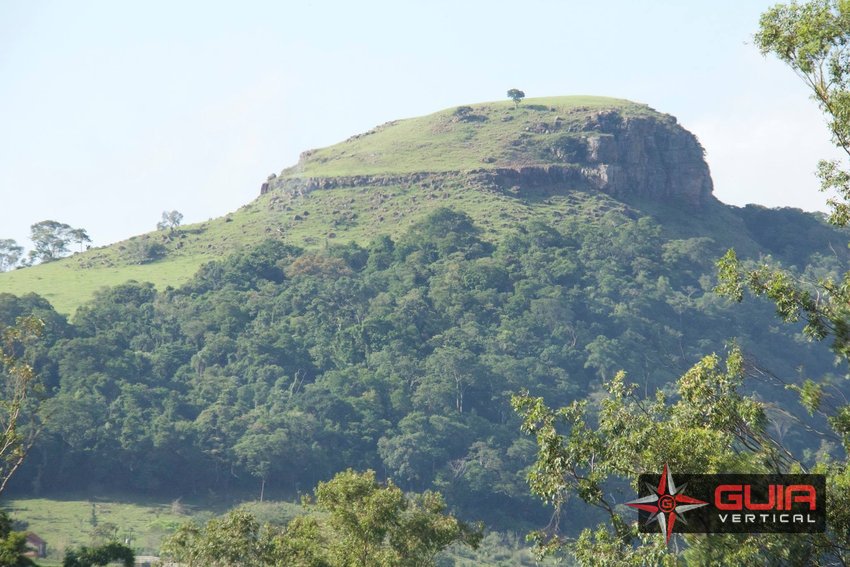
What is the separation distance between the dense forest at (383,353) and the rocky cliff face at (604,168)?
398 inches

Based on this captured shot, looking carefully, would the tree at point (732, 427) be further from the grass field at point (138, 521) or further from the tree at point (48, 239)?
the tree at point (48, 239)

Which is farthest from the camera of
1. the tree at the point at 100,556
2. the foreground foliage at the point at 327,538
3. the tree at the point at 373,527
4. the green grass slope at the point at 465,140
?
the green grass slope at the point at 465,140

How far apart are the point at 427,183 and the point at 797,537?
5153 inches

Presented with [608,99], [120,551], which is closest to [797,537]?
[120,551]

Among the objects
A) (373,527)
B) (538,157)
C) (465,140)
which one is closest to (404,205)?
(465,140)

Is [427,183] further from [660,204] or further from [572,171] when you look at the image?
[660,204]

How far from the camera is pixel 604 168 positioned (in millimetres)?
149750

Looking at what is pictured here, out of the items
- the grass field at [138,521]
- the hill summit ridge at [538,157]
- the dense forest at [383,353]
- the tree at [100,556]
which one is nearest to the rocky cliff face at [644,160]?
the hill summit ridge at [538,157]

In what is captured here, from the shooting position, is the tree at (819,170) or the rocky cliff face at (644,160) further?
the rocky cliff face at (644,160)

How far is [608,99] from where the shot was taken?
170m

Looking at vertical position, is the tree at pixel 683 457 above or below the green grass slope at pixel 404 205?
below

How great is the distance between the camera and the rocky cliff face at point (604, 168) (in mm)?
148875
